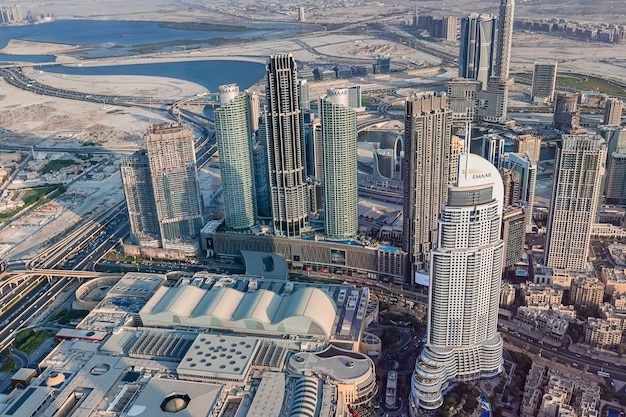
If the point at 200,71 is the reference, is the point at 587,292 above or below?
below

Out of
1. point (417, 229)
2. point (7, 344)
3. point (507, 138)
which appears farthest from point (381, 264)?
point (507, 138)

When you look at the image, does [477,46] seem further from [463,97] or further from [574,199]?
[574,199]

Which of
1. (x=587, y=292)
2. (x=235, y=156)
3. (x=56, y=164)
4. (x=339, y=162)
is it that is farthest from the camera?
(x=56, y=164)

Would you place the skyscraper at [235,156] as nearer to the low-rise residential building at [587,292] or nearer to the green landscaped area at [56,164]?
the low-rise residential building at [587,292]

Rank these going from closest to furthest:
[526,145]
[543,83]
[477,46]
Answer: [526,145]
[477,46]
[543,83]

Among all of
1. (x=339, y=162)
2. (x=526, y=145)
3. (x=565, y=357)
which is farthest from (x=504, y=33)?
(x=565, y=357)

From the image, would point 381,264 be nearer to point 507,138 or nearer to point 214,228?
point 214,228

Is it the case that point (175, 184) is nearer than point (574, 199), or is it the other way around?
point (574, 199)

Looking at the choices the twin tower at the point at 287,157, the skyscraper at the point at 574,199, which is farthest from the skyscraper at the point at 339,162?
the skyscraper at the point at 574,199
